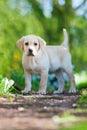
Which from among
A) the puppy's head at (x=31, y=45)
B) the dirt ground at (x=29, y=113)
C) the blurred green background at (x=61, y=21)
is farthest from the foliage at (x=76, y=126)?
the blurred green background at (x=61, y=21)

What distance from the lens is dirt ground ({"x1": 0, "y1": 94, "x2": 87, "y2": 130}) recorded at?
4422 mm

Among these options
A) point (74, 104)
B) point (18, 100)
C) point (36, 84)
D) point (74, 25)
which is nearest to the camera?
point (74, 104)

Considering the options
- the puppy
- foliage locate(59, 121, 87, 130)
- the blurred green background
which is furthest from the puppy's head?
the blurred green background

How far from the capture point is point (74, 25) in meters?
24.4

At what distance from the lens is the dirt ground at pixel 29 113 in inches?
174

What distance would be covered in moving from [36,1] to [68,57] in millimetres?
15135

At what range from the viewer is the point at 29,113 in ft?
17.6

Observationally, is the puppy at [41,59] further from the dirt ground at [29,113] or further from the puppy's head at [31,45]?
the dirt ground at [29,113]

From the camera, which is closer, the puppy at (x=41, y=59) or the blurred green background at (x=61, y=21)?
the puppy at (x=41, y=59)

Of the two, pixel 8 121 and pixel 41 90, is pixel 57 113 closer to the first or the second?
pixel 8 121

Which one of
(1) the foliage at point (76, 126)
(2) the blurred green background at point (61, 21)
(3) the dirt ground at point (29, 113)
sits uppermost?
(2) the blurred green background at point (61, 21)

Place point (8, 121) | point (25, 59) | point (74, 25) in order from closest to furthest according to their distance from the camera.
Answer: point (8, 121) → point (25, 59) → point (74, 25)

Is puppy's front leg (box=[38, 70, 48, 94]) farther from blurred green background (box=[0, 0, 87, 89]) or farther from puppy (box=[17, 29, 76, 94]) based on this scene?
blurred green background (box=[0, 0, 87, 89])

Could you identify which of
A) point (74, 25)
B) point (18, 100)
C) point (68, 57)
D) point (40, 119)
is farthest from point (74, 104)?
point (74, 25)
